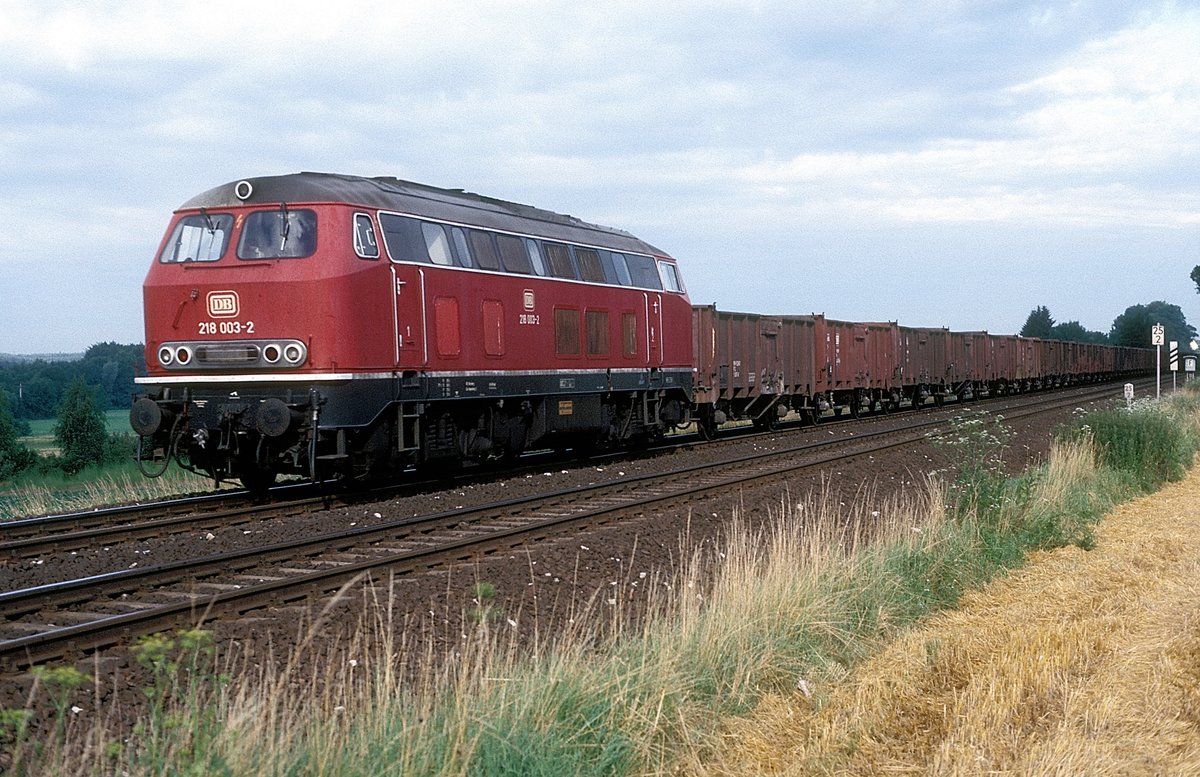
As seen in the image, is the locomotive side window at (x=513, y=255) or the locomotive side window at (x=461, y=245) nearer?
the locomotive side window at (x=461, y=245)

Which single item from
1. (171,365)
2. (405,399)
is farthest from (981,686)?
(171,365)

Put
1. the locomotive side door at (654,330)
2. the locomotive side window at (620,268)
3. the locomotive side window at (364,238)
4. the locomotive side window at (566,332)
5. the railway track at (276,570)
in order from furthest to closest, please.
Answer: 1. the locomotive side door at (654,330)
2. the locomotive side window at (620,268)
3. the locomotive side window at (566,332)
4. the locomotive side window at (364,238)
5. the railway track at (276,570)

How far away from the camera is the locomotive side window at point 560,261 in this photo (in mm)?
16945

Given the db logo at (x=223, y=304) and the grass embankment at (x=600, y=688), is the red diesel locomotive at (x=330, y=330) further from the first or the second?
the grass embankment at (x=600, y=688)

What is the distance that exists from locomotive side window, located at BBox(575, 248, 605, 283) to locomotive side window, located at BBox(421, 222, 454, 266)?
3.59 meters

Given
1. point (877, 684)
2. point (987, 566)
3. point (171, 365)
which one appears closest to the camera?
point (877, 684)

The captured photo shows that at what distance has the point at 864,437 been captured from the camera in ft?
76.3

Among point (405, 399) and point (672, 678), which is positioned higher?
point (405, 399)

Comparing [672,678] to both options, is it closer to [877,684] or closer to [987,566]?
[877,684]

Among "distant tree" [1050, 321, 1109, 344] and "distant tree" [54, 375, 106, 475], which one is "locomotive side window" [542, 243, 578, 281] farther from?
"distant tree" [1050, 321, 1109, 344]

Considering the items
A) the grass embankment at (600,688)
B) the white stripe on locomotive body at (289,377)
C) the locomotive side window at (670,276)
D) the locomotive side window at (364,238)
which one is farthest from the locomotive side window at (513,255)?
the grass embankment at (600,688)

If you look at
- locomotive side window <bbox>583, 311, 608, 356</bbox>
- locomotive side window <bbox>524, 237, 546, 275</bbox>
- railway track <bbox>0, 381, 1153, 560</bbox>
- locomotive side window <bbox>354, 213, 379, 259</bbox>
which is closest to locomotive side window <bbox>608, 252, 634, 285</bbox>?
locomotive side window <bbox>583, 311, 608, 356</bbox>

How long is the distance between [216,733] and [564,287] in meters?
12.8

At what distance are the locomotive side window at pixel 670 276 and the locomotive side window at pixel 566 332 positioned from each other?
12.9ft
